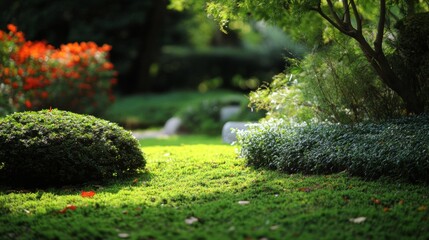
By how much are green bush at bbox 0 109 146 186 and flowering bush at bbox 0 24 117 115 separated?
13.8ft

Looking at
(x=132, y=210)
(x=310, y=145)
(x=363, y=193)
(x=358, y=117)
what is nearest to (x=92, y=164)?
(x=132, y=210)

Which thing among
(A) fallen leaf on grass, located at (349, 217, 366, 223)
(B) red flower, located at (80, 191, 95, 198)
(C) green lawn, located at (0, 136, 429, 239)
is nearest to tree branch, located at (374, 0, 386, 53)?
(C) green lawn, located at (0, 136, 429, 239)

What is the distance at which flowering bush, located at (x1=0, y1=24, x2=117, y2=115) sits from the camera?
10.9 meters

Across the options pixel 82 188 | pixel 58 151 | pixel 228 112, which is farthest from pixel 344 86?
pixel 228 112

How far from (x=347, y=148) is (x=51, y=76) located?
8.73 meters

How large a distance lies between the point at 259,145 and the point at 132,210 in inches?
100

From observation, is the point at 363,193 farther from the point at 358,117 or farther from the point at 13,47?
the point at 13,47

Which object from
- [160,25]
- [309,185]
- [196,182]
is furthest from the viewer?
[160,25]

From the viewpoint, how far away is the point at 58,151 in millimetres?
6426

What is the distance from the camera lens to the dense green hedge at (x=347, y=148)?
583 centimetres

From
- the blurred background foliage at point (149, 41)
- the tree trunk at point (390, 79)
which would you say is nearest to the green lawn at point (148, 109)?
the blurred background foliage at point (149, 41)

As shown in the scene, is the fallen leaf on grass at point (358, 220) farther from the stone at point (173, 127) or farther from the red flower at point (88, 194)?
the stone at point (173, 127)

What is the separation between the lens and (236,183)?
248 inches

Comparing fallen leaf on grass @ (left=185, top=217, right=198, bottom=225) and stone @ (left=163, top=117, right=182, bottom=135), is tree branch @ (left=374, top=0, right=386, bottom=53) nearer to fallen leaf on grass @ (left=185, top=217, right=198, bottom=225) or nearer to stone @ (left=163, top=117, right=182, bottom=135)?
fallen leaf on grass @ (left=185, top=217, right=198, bottom=225)
